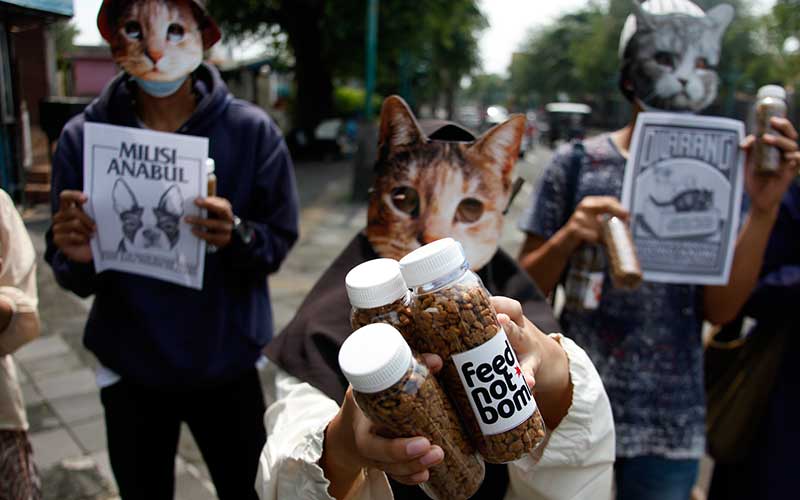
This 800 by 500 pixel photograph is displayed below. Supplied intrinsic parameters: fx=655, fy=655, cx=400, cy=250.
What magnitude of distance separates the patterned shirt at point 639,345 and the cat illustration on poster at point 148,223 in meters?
1.28

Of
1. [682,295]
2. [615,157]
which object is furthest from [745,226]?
[615,157]

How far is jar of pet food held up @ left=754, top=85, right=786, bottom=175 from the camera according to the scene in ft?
6.77

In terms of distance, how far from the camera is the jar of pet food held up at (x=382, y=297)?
3.14 ft

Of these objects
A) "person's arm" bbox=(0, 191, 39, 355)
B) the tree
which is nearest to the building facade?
"person's arm" bbox=(0, 191, 39, 355)

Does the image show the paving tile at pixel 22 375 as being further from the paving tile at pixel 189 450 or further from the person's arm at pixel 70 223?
Answer: the person's arm at pixel 70 223

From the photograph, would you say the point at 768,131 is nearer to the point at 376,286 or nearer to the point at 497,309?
the point at 497,309

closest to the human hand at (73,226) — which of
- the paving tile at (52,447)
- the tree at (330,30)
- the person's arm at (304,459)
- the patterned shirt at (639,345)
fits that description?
the person's arm at (304,459)

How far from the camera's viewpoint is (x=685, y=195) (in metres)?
2.19

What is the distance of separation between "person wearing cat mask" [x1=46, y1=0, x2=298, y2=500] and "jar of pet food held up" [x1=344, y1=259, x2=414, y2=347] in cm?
110

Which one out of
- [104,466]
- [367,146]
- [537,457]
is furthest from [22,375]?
[367,146]

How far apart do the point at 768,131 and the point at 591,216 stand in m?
0.63

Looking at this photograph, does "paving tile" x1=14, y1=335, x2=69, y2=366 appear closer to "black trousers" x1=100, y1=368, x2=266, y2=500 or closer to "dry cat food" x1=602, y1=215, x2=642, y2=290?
"black trousers" x1=100, y1=368, x2=266, y2=500

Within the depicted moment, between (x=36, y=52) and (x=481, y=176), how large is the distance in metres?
2.24

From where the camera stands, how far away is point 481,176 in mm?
1579
